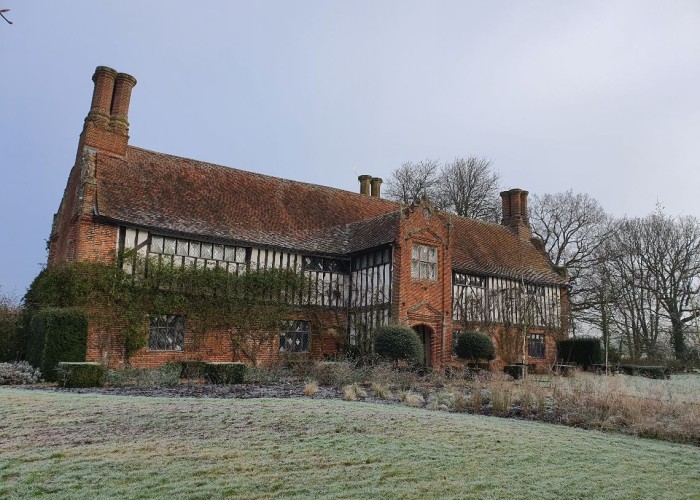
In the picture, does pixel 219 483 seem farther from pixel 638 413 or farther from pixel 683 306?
pixel 683 306

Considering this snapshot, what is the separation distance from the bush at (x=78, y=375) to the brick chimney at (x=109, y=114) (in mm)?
10029

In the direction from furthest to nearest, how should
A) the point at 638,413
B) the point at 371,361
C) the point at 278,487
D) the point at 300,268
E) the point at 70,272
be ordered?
the point at 300,268 → the point at 371,361 → the point at 70,272 → the point at 638,413 → the point at 278,487

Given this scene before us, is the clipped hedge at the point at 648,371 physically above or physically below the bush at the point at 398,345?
below

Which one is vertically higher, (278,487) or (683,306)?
(683,306)

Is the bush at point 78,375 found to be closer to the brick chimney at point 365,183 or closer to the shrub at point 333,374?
the shrub at point 333,374

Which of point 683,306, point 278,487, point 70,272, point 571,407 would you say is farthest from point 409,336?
point 683,306

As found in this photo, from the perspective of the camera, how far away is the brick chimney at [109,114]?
19953 millimetres

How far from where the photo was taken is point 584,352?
25094 millimetres

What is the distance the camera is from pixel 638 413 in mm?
8703

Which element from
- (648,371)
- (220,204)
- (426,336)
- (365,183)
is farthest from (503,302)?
(220,204)

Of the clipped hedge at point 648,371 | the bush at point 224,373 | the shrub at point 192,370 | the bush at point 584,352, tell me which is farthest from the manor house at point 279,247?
the bush at point 224,373

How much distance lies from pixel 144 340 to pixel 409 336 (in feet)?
26.2

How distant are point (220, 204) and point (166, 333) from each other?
521 cm

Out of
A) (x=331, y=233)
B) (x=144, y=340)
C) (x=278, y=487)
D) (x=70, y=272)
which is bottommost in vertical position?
(x=278, y=487)
